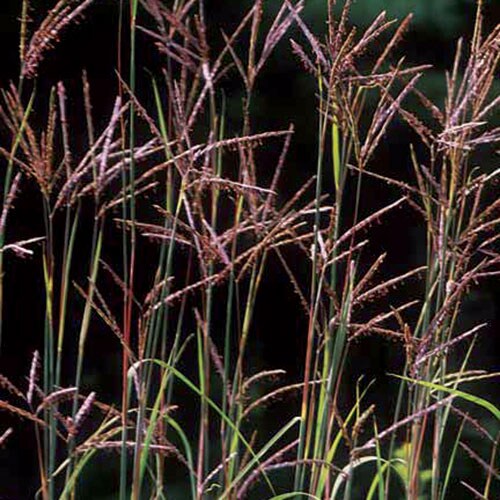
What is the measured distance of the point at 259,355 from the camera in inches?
126

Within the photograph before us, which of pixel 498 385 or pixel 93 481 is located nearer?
pixel 93 481

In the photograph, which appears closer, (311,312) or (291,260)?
(311,312)

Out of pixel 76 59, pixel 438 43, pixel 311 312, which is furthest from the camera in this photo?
pixel 438 43

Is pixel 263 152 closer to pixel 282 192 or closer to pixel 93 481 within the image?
pixel 282 192

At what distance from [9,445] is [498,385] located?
4.26 feet

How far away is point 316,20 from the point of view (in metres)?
3.26

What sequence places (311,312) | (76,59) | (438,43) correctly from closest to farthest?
1. (311,312)
2. (76,59)
3. (438,43)

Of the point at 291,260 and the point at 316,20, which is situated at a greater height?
the point at 316,20

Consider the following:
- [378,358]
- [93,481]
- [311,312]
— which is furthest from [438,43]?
[311,312]

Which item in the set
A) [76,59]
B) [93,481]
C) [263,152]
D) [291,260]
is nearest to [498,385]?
[291,260]

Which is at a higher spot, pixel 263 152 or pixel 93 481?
pixel 263 152

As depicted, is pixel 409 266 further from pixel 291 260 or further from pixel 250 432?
pixel 250 432

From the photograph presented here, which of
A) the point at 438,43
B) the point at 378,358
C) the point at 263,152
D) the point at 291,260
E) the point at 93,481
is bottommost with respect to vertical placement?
the point at 93,481

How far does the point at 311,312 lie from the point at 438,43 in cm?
178
